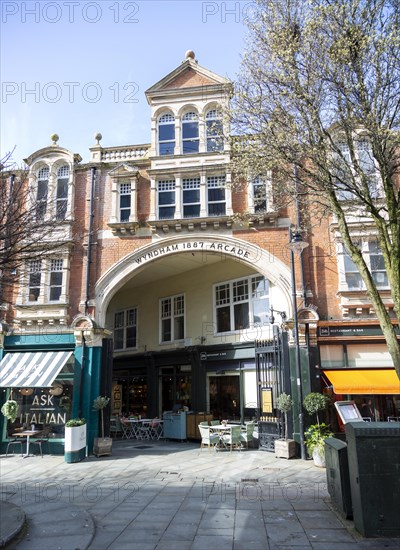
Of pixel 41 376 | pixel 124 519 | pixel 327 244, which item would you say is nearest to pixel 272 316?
pixel 327 244

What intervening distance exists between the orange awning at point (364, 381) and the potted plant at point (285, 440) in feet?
4.94

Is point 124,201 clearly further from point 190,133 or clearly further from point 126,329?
point 126,329

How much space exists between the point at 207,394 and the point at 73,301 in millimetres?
6729

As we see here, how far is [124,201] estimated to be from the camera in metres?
17.0

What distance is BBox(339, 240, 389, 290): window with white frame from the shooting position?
1475 cm

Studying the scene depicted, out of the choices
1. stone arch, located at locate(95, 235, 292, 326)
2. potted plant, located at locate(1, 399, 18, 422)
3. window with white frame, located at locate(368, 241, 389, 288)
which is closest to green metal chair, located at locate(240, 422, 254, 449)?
stone arch, located at locate(95, 235, 292, 326)

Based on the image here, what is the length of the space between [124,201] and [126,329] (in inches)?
311

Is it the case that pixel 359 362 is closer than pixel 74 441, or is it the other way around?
pixel 74 441

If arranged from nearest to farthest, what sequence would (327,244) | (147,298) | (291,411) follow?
1. (291,411)
2. (327,244)
3. (147,298)

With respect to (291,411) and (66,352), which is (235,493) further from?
(66,352)

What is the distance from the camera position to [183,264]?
1891 centimetres

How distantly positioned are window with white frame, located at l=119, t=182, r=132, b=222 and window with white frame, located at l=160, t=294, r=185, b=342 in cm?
515

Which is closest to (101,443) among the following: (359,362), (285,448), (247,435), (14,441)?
(14,441)

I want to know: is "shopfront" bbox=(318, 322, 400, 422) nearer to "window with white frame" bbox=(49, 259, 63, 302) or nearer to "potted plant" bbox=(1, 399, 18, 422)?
"window with white frame" bbox=(49, 259, 63, 302)
